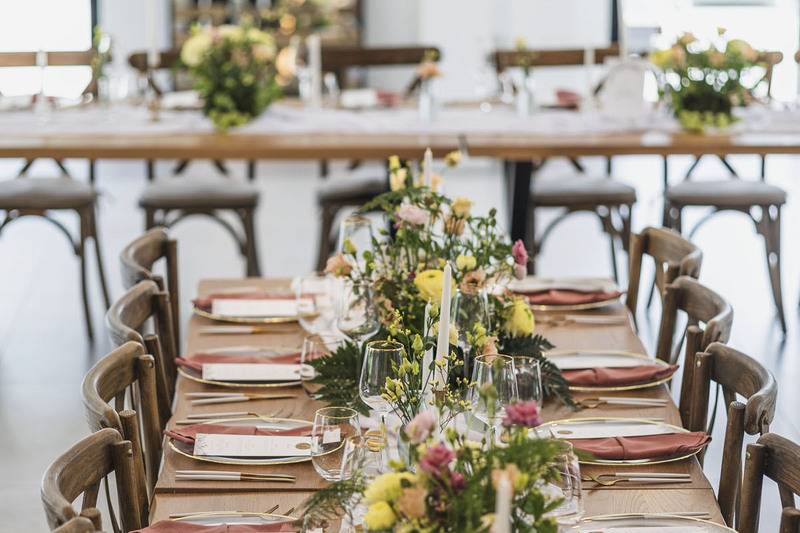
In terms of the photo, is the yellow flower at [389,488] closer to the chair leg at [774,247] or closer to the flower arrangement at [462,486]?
the flower arrangement at [462,486]

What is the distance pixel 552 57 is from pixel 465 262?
390 centimetres

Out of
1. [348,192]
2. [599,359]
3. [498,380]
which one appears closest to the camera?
[498,380]

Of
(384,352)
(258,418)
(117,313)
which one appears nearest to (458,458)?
(384,352)

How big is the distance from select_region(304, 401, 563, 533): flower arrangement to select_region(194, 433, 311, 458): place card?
711 millimetres

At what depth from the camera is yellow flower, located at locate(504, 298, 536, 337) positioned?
2.27m

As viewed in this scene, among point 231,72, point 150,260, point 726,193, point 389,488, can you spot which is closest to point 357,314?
point 150,260

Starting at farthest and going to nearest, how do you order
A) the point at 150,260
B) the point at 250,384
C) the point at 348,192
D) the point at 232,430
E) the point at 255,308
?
the point at 348,192 → the point at 150,260 → the point at 255,308 → the point at 250,384 → the point at 232,430

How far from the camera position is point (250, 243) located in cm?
473

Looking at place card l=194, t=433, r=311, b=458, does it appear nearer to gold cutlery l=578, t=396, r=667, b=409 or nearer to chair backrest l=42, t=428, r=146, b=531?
chair backrest l=42, t=428, r=146, b=531

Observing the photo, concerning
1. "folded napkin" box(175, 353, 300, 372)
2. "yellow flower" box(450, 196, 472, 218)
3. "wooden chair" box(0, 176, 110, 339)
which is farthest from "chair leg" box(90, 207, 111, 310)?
"yellow flower" box(450, 196, 472, 218)

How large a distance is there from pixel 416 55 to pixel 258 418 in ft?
13.9

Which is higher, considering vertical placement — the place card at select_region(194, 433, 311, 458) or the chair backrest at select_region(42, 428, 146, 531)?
the chair backrest at select_region(42, 428, 146, 531)

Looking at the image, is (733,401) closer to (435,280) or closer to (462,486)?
(435,280)

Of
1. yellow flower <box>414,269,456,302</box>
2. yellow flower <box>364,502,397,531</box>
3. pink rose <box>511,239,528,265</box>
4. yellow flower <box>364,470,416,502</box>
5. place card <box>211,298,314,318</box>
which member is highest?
pink rose <box>511,239,528,265</box>
